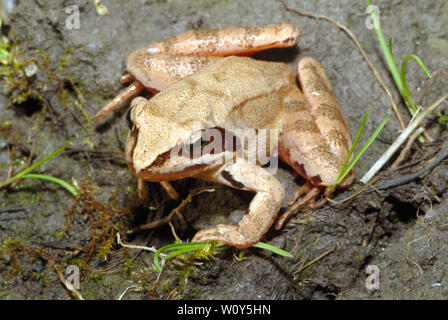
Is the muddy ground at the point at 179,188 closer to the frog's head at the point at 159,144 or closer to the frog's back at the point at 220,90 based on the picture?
the frog's back at the point at 220,90

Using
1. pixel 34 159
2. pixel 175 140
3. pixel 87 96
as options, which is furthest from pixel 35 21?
pixel 175 140

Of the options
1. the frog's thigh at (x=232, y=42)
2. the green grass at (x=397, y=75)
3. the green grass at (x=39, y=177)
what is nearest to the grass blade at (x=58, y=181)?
the green grass at (x=39, y=177)

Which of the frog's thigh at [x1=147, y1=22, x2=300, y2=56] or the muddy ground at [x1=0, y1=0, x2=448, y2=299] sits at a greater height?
the frog's thigh at [x1=147, y1=22, x2=300, y2=56]

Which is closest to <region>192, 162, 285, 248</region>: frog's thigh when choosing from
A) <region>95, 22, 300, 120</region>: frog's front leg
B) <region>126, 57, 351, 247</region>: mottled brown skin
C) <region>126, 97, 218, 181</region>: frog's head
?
<region>126, 57, 351, 247</region>: mottled brown skin

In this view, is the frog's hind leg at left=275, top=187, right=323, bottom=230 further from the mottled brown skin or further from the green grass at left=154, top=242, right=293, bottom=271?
the green grass at left=154, top=242, right=293, bottom=271

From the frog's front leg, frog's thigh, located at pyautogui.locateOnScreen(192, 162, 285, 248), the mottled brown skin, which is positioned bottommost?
frog's thigh, located at pyautogui.locateOnScreen(192, 162, 285, 248)

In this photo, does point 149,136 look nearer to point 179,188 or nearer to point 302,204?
point 179,188

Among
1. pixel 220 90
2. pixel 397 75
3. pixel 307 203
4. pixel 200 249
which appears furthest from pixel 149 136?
pixel 397 75
